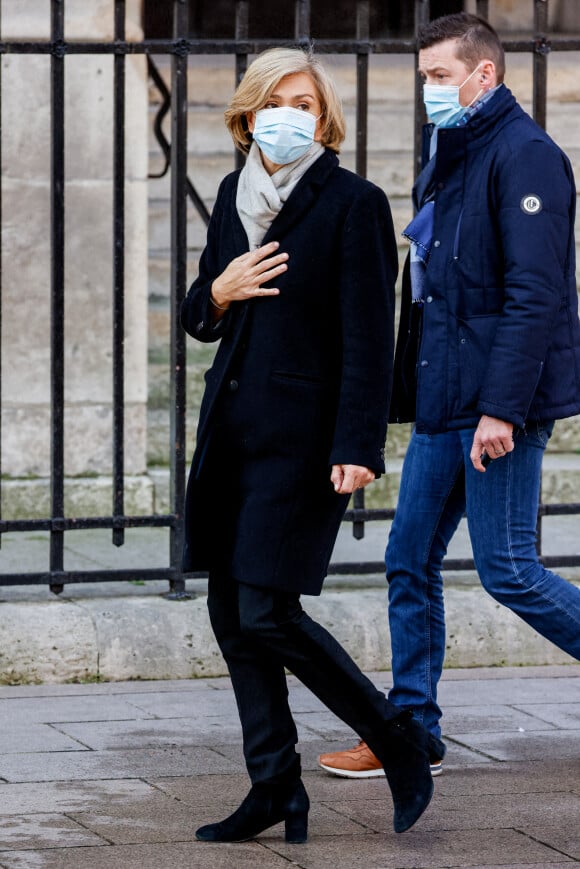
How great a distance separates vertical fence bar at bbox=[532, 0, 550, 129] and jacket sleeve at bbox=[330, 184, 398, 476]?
6.73 ft

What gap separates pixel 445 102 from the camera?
4.33 metres

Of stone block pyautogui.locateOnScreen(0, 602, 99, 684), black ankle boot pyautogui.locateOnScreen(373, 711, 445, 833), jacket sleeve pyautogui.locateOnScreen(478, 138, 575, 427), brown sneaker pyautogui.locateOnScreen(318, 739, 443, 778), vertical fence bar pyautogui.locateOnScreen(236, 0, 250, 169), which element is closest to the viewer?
black ankle boot pyautogui.locateOnScreen(373, 711, 445, 833)

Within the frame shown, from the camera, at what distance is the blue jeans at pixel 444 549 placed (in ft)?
13.9

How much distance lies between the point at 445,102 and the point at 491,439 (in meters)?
0.87

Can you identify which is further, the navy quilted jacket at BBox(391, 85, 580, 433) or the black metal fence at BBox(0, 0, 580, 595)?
the black metal fence at BBox(0, 0, 580, 595)

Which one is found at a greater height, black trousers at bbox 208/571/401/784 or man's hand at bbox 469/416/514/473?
man's hand at bbox 469/416/514/473

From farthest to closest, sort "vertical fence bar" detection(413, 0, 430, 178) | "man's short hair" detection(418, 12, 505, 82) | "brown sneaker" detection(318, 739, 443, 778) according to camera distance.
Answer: "vertical fence bar" detection(413, 0, 430, 178) < "brown sneaker" detection(318, 739, 443, 778) < "man's short hair" detection(418, 12, 505, 82)

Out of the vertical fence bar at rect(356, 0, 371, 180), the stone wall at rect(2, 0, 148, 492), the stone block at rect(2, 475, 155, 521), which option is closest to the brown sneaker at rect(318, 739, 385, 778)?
the vertical fence bar at rect(356, 0, 371, 180)

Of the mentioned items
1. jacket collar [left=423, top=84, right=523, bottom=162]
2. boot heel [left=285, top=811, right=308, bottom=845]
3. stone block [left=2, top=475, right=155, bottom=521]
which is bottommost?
boot heel [left=285, top=811, right=308, bottom=845]

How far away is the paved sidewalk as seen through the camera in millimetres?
3762

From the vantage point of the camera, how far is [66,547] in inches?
260

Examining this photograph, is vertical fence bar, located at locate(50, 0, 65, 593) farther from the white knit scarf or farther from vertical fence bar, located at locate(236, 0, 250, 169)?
the white knit scarf

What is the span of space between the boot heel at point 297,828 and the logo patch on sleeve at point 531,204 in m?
1.50

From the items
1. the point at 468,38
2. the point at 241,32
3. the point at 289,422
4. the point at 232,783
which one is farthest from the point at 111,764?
the point at 241,32
